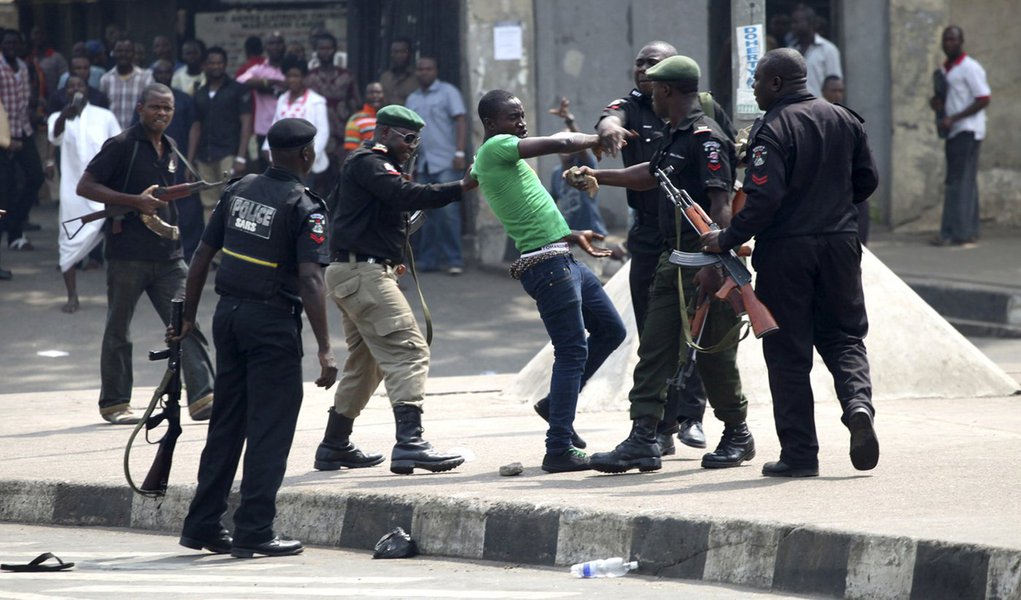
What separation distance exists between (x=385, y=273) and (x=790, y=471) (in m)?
1.81

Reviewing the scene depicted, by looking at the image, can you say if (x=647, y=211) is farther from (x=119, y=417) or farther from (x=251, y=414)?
(x=119, y=417)

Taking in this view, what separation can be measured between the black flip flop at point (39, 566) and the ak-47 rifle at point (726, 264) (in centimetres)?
253

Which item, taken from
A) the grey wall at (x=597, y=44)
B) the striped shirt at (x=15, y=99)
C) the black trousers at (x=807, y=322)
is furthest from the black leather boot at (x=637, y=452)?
the striped shirt at (x=15, y=99)

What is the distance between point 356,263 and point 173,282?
2.11 meters

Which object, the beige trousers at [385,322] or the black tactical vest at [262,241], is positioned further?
the beige trousers at [385,322]

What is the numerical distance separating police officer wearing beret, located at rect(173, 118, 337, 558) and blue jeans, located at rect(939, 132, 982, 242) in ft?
29.2

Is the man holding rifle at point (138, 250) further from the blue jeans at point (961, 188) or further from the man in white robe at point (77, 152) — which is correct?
the blue jeans at point (961, 188)

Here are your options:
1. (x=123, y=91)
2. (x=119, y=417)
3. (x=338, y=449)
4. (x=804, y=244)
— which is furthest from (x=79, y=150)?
(x=804, y=244)

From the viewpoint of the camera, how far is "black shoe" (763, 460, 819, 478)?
6234mm

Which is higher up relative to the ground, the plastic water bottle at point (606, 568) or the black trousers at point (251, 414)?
Answer: the black trousers at point (251, 414)

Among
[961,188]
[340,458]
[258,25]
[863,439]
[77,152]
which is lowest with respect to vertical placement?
[340,458]

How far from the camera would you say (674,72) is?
6.34 meters

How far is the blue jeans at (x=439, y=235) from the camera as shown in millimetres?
13852

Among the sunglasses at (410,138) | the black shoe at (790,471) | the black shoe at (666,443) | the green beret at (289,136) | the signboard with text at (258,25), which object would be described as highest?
the signboard with text at (258,25)
